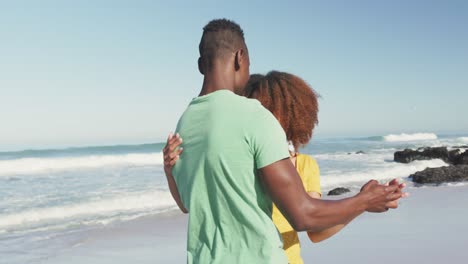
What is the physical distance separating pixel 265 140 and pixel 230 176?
17cm

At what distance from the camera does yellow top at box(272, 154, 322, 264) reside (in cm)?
207

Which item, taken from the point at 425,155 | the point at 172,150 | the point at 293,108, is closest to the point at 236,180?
the point at 172,150

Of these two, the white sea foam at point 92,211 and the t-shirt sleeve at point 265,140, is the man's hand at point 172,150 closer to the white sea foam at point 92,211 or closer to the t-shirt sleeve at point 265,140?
the t-shirt sleeve at point 265,140

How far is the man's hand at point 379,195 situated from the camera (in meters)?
1.89

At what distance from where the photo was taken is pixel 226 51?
191 centimetres

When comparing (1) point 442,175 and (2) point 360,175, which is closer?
(1) point 442,175

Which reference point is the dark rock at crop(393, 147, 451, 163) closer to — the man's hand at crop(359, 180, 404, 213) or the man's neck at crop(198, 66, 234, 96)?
the man's hand at crop(359, 180, 404, 213)

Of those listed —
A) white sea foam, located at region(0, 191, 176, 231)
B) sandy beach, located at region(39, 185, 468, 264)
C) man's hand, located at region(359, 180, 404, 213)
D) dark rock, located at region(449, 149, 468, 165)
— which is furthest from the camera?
dark rock, located at region(449, 149, 468, 165)

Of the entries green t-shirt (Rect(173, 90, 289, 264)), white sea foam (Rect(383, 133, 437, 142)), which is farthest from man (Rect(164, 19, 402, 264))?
white sea foam (Rect(383, 133, 437, 142))

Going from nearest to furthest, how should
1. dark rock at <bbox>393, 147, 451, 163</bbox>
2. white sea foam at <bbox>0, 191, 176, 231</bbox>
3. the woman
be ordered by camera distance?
1. the woman
2. white sea foam at <bbox>0, 191, 176, 231</bbox>
3. dark rock at <bbox>393, 147, 451, 163</bbox>

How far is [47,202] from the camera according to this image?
40.9ft

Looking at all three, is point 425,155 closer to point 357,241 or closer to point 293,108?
point 357,241

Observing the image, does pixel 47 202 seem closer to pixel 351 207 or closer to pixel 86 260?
pixel 86 260

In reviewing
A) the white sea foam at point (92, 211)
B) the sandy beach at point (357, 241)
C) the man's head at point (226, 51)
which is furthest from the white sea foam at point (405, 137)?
the man's head at point (226, 51)
